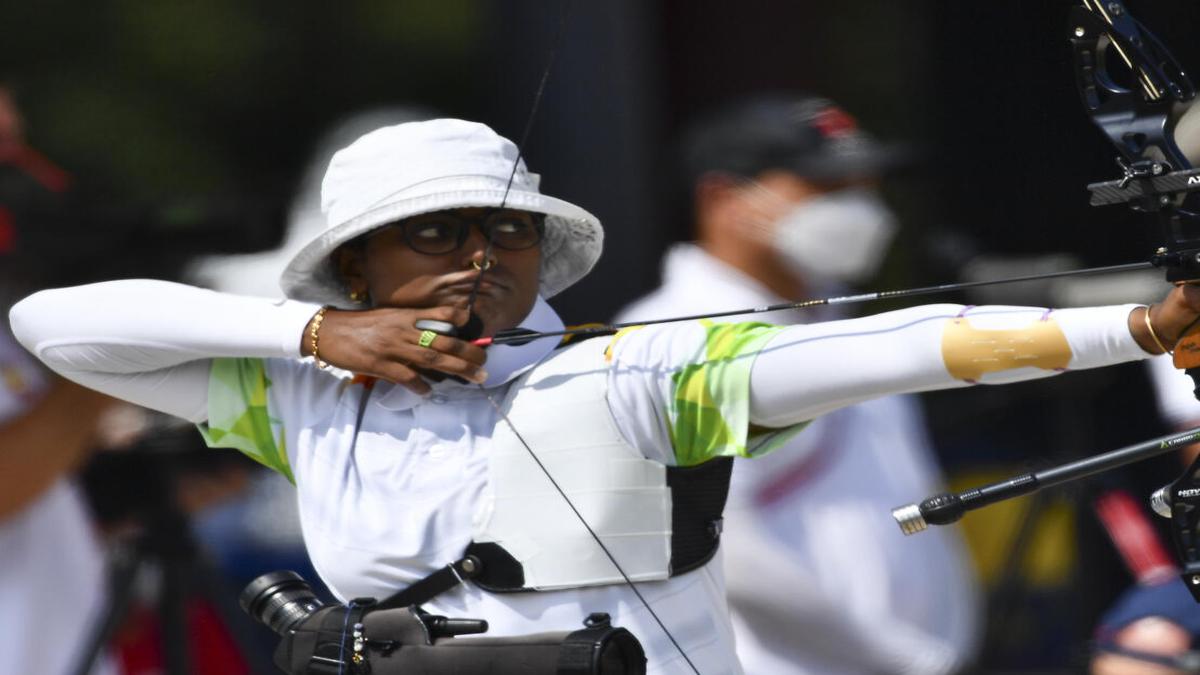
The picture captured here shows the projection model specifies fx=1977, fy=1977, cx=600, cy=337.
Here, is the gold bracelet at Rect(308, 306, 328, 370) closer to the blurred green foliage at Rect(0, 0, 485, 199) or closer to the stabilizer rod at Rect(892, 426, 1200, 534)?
the stabilizer rod at Rect(892, 426, 1200, 534)

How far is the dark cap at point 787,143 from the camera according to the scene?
3650 mm

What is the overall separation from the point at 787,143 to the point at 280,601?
1.71 m

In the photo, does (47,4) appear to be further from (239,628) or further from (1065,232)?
(1065,232)

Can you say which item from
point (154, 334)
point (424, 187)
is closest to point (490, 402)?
point (424, 187)

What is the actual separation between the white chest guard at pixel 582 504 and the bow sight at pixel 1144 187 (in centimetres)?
31

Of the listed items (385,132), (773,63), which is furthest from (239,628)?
(385,132)

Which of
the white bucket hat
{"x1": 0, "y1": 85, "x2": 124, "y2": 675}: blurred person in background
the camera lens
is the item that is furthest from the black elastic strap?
{"x1": 0, "y1": 85, "x2": 124, "y2": 675}: blurred person in background

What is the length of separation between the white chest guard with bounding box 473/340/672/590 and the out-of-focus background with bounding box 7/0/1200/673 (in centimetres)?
140

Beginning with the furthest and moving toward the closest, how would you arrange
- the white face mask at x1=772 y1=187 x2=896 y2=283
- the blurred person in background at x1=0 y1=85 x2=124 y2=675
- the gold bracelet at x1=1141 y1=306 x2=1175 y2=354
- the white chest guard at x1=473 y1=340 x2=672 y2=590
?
the blurred person in background at x1=0 y1=85 x2=124 y2=675
the white face mask at x1=772 y1=187 x2=896 y2=283
the white chest guard at x1=473 y1=340 x2=672 y2=590
the gold bracelet at x1=1141 y1=306 x2=1175 y2=354

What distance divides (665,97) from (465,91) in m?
0.39

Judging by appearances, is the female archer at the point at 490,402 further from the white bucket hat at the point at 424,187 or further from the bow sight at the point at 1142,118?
the bow sight at the point at 1142,118

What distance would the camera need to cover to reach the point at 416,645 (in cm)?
209

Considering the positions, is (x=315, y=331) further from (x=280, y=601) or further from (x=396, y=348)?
(x=280, y=601)

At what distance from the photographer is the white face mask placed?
142 inches
